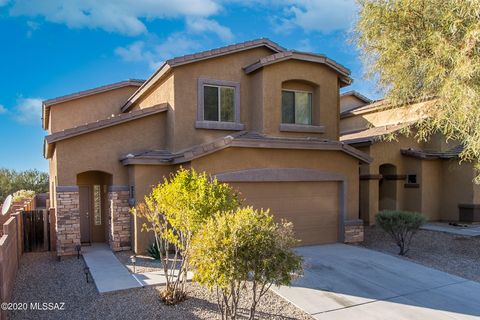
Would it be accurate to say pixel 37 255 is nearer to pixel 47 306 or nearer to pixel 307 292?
pixel 47 306

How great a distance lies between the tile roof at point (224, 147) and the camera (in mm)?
11250

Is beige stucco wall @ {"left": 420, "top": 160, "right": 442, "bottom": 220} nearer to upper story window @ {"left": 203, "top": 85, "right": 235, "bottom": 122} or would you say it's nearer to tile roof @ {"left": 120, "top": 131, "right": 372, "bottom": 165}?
tile roof @ {"left": 120, "top": 131, "right": 372, "bottom": 165}

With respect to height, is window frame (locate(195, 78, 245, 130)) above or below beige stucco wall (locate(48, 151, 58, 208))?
above

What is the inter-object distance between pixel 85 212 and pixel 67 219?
231 centimetres

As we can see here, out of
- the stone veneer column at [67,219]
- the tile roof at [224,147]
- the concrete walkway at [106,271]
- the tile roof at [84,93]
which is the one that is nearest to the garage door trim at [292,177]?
the tile roof at [224,147]

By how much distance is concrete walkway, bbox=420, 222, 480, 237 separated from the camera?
49.9 feet

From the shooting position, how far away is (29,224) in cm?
1259

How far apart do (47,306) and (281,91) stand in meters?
10.9

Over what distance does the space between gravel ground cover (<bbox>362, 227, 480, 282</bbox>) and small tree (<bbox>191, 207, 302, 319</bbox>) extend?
7.35 m

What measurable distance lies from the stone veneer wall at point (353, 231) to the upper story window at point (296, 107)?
4637 millimetres

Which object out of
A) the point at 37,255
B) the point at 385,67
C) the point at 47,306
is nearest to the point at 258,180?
the point at 385,67

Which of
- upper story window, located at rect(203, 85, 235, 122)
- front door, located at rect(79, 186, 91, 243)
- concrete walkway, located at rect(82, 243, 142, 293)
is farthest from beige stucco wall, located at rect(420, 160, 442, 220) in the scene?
front door, located at rect(79, 186, 91, 243)

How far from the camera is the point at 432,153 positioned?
18.6 metres

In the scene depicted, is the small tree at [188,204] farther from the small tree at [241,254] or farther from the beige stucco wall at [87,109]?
the beige stucco wall at [87,109]
